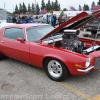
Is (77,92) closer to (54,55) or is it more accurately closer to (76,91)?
(76,91)

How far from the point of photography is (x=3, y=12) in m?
16.2

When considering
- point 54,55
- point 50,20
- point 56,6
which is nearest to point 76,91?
point 54,55

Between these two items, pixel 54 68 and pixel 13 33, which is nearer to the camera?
pixel 54 68

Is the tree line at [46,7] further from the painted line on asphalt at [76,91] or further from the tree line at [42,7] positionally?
the painted line on asphalt at [76,91]

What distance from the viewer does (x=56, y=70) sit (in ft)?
14.0

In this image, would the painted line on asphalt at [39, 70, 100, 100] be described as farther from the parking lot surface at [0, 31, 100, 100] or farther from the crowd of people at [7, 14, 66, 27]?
the crowd of people at [7, 14, 66, 27]

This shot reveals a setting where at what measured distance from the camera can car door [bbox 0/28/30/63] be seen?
4789 mm

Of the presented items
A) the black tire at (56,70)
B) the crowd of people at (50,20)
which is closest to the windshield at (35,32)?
the black tire at (56,70)

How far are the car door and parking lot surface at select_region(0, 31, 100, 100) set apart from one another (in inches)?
19.0

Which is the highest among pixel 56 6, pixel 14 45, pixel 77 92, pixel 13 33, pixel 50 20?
pixel 56 6

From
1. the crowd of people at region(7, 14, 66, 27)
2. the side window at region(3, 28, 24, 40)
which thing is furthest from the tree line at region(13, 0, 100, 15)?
the side window at region(3, 28, 24, 40)

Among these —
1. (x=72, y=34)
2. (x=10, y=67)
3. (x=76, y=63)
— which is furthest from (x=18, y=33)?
(x=76, y=63)

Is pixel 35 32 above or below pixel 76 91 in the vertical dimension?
above

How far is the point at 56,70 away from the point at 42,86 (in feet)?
1.78
